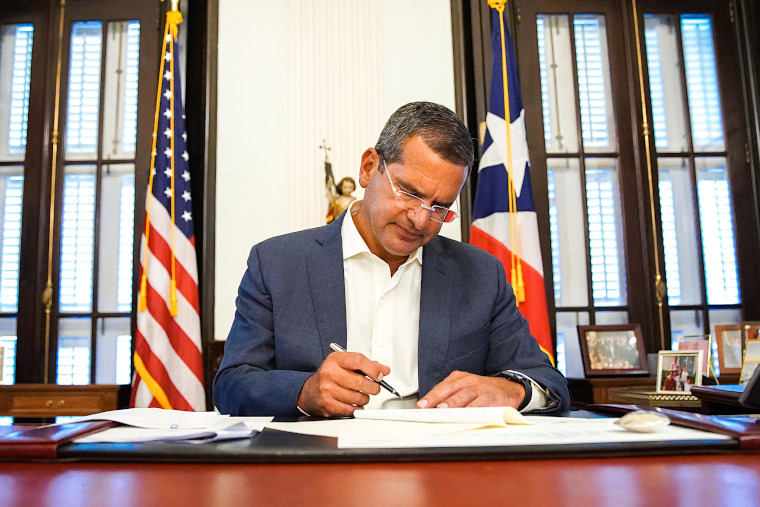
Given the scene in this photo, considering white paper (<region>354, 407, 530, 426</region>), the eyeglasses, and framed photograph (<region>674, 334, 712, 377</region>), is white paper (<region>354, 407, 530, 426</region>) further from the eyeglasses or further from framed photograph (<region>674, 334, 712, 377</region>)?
framed photograph (<region>674, 334, 712, 377</region>)

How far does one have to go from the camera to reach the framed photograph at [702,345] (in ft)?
12.0

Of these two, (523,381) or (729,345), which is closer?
(523,381)

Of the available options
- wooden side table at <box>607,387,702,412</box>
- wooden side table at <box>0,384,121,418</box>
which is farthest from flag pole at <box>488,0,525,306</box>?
wooden side table at <box>0,384,121,418</box>

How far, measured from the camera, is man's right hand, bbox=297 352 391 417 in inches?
58.3

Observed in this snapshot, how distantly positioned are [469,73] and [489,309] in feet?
9.46

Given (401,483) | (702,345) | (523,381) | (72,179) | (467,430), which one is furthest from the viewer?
(72,179)

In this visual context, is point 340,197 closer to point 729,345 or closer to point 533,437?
point 729,345

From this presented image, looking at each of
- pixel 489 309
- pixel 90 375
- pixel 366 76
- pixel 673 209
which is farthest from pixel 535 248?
pixel 90 375

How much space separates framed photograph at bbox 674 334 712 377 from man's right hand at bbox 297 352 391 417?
8.71ft

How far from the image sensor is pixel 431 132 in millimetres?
1890

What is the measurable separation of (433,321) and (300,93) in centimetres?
280

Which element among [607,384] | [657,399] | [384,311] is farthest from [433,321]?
[607,384]

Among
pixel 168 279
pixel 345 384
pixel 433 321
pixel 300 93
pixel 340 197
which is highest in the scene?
pixel 300 93

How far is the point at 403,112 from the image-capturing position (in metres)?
1.94
